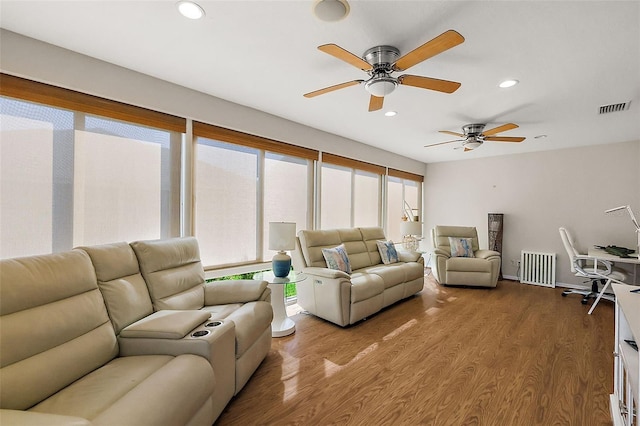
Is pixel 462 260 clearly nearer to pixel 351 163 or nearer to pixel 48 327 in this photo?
pixel 351 163

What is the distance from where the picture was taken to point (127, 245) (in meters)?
2.11

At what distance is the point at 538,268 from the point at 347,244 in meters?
3.83

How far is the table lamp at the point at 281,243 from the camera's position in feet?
10.0

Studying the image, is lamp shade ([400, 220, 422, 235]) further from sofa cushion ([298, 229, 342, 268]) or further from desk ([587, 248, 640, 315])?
desk ([587, 248, 640, 315])

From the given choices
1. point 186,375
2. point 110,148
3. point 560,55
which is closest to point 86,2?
point 110,148

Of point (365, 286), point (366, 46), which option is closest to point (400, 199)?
point (365, 286)

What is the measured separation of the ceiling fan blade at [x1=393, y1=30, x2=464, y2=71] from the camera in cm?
161

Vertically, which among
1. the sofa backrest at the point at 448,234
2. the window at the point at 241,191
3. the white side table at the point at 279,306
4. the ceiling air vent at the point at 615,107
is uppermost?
the ceiling air vent at the point at 615,107

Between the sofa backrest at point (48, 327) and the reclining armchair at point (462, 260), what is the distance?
15.7ft

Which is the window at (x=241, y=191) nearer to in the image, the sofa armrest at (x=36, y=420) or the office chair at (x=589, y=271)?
the sofa armrest at (x=36, y=420)

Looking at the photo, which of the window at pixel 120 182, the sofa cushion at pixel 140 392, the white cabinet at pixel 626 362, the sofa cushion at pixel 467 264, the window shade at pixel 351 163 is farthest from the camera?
the sofa cushion at pixel 467 264

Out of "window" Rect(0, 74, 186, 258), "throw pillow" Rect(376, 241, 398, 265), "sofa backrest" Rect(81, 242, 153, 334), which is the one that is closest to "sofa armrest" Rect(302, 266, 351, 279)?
"throw pillow" Rect(376, 241, 398, 265)

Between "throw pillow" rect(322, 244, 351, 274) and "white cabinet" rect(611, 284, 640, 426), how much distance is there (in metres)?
2.43

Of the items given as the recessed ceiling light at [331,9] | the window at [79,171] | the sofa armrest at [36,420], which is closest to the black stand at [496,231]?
the recessed ceiling light at [331,9]
